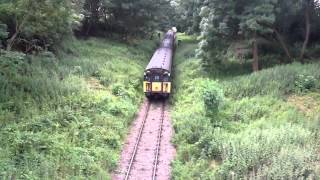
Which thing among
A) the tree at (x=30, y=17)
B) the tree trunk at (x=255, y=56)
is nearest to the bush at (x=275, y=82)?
the tree trunk at (x=255, y=56)

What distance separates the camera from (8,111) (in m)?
23.1

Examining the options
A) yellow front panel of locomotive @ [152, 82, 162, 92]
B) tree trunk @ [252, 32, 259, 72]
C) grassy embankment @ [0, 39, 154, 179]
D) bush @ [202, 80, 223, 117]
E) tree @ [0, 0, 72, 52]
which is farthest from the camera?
tree trunk @ [252, 32, 259, 72]

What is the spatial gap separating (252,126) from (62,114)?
388 inches

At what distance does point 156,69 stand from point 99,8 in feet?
74.9

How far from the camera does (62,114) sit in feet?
80.8

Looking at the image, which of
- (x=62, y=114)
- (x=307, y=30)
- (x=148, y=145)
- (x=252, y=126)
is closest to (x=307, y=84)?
(x=252, y=126)

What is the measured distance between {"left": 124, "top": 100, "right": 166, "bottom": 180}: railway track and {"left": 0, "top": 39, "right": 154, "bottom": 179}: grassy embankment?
902 millimetres

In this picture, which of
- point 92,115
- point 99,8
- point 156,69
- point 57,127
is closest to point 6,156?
point 57,127

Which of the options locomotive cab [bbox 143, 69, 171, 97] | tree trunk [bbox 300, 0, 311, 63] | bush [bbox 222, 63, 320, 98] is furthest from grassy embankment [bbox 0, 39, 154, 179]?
tree trunk [bbox 300, 0, 311, 63]

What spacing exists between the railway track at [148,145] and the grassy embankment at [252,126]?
1.03m

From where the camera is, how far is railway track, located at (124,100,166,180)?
21534 millimetres

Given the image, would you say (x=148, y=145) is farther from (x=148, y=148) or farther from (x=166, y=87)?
(x=166, y=87)

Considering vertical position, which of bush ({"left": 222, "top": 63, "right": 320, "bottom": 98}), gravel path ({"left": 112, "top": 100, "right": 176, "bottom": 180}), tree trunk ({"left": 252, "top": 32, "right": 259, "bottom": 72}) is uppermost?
tree trunk ({"left": 252, "top": 32, "right": 259, "bottom": 72})

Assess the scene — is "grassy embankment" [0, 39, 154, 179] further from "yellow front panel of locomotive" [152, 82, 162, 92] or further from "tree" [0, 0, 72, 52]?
"tree" [0, 0, 72, 52]
